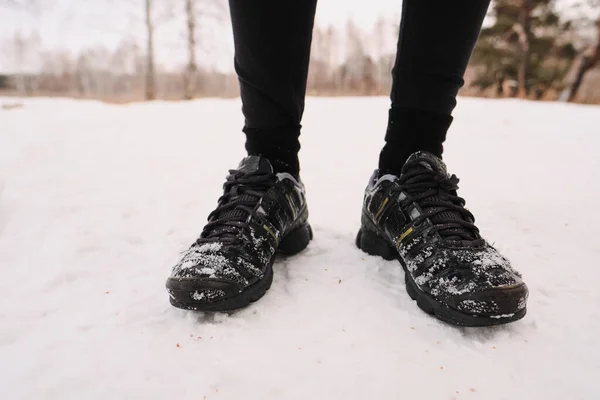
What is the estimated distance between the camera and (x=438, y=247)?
82cm

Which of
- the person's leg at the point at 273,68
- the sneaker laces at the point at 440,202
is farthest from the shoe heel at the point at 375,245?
the person's leg at the point at 273,68

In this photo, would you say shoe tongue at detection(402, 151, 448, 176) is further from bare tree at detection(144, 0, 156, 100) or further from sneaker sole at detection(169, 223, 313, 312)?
bare tree at detection(144, 0, 156, 100)

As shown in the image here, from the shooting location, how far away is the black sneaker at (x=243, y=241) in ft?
2.44

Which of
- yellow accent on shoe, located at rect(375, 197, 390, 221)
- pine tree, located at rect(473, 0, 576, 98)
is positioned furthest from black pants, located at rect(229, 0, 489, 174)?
pine tree, located at rect(473, 0, 576, 98)

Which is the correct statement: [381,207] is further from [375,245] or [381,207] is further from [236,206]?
[236,206]

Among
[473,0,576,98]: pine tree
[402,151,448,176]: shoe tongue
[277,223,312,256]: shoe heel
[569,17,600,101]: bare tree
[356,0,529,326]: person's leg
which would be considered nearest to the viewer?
[356,0,529,326]: person's leg

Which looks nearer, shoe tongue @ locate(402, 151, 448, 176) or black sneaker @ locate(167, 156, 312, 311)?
black sneaker @ locate(167, 156, 312, 311)

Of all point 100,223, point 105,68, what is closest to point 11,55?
point 105,68

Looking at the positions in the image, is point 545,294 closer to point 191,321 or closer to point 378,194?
point 378,194

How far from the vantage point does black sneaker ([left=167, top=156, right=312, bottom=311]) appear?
745mm

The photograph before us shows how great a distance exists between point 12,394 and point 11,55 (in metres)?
37.1

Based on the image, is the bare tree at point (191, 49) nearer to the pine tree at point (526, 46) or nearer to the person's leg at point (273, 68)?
the pine tree at point (526, 46)

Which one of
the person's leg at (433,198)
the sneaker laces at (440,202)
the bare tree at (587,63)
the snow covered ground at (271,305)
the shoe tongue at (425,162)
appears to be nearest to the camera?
the snow covered ground at (271,305)

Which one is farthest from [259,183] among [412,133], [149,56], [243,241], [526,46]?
[526,46]
